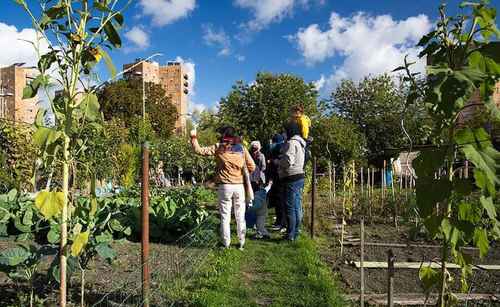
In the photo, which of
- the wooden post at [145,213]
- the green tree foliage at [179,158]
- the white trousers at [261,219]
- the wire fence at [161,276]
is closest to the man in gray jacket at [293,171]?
the white trousers at [261,219]

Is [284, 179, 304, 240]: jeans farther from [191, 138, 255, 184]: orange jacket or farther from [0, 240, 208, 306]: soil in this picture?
[0, 240, 208, 306]: soil

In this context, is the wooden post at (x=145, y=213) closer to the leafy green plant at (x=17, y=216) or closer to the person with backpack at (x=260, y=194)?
the leafy green plant at (x=17, y=216)

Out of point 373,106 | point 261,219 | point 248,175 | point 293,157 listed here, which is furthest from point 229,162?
point 373,106

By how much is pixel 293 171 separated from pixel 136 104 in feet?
110

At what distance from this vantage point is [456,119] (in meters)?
1.79

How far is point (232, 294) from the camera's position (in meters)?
4.11

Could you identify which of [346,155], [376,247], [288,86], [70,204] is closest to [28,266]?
[70,204]

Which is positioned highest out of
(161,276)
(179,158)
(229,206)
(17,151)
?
(179,158)

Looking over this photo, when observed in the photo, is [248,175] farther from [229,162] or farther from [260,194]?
[260,194]

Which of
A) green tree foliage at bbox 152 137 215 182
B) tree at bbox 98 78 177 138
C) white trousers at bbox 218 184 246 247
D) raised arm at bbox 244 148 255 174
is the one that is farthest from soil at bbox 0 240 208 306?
tree at bbox 98 78 177 138

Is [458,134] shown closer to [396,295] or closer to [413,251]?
[396,295]

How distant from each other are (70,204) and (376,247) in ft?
16.9

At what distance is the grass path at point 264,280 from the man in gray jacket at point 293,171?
45 centimetres

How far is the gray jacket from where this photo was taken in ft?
20.3
